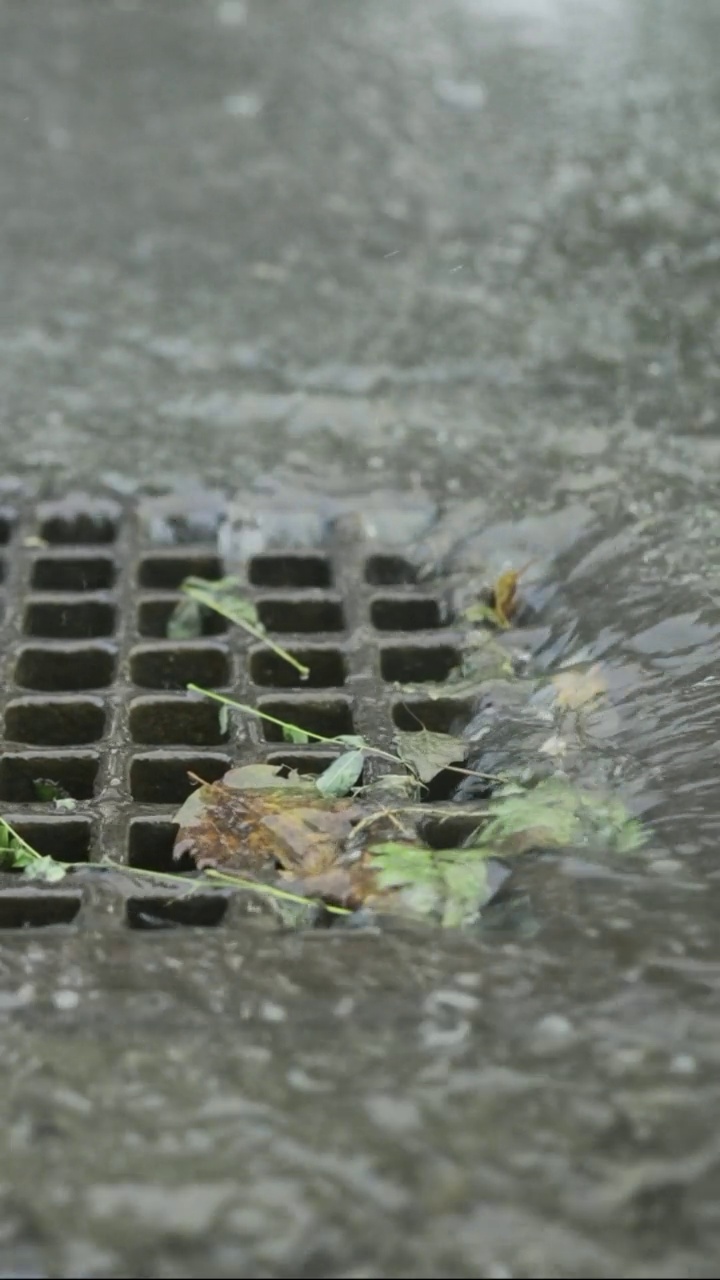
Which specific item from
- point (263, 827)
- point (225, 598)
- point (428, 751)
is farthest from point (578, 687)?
point (225, 598)

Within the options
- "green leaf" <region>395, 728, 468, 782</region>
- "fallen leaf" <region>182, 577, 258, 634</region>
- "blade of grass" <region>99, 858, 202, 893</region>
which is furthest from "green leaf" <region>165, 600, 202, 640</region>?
"blade of grass" <region>99, 858, 202, 893</region>

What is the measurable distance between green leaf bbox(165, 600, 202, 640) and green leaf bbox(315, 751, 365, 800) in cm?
50

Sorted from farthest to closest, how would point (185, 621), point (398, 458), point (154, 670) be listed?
point (398, 458) → point (185, 621) → point (154, 670)

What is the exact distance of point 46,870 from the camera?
6.18ft

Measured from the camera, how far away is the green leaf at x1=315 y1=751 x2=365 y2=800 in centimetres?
201

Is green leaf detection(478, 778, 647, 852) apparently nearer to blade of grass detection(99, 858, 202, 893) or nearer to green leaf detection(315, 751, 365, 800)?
green leaf detection(315, 751, 365, 800)

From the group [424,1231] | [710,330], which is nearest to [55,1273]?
[424,1231]

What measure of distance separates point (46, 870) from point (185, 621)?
686mm

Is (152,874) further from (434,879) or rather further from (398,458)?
(398,458)

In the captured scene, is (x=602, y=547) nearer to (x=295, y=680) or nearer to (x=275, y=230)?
(x=295, y=680)

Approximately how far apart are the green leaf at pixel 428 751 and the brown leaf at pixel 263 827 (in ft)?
0.44

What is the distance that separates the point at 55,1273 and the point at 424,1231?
36 cm

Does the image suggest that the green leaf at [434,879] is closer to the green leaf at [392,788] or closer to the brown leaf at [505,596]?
the green leaf at [392,788]

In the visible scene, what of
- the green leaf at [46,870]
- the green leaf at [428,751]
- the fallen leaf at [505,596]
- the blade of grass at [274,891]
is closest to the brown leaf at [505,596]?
the fallen leaf at [505,596]
